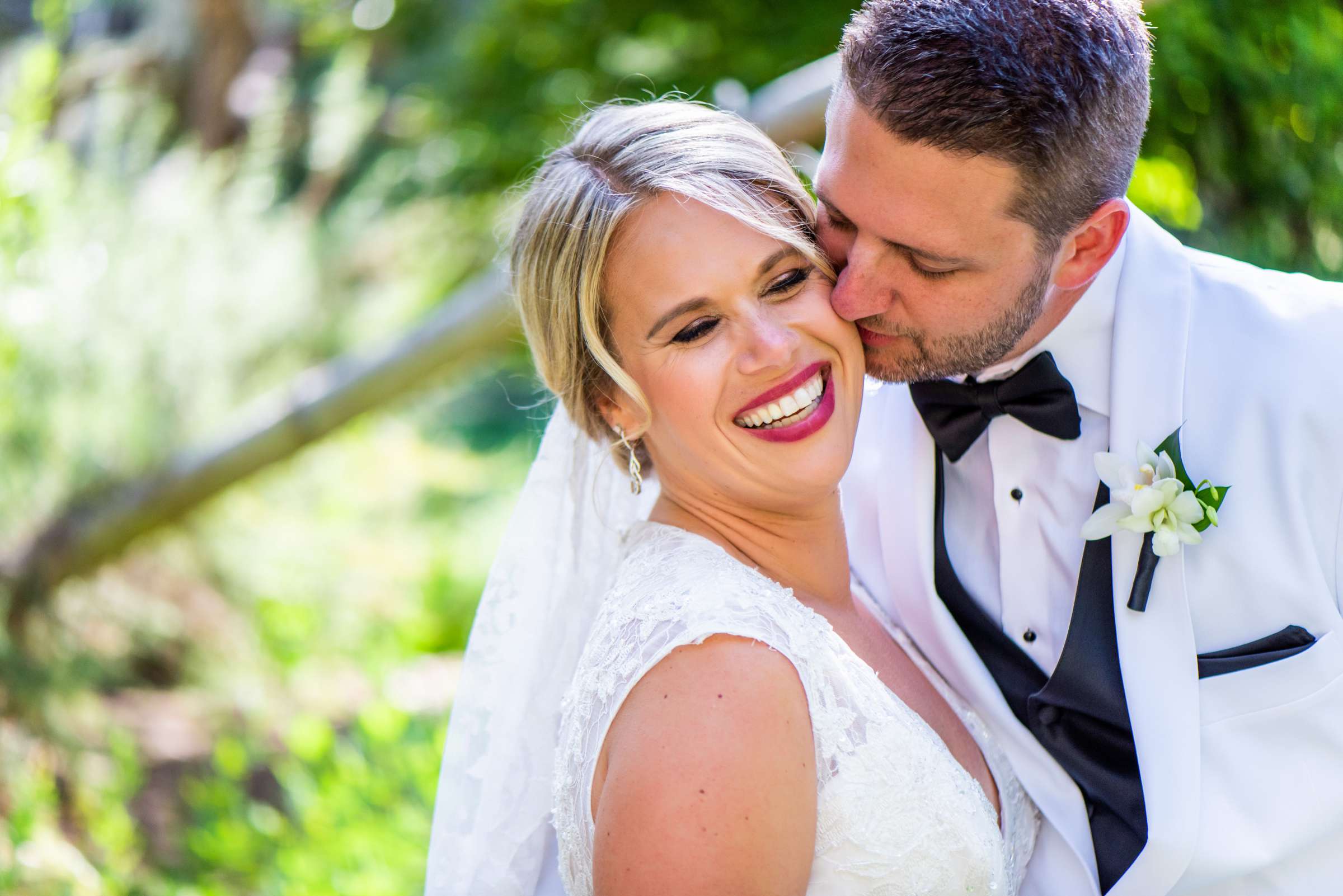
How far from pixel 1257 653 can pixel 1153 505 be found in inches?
12.2

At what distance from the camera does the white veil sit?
2.26 metres

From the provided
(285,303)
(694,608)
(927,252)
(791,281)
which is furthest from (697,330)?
(285,303)

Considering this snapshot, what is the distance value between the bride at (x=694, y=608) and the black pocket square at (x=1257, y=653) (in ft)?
1.41

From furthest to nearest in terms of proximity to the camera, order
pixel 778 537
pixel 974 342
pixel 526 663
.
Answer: pixel 526 663, pixel 778 537, pixel 974 342

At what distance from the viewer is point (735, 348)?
79.2 inches

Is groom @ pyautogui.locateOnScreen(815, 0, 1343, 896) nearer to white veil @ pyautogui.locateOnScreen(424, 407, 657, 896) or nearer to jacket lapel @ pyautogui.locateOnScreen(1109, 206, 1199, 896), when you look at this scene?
jacket lapel @ pyautogui.locateOnScreen(1109, 206, 1199, 896)

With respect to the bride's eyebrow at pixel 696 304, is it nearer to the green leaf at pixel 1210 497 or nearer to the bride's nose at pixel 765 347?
the bride's nose at pixel 765 347

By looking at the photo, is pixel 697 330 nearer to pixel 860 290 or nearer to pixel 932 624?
pixel 860 290

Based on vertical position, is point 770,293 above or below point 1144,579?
above

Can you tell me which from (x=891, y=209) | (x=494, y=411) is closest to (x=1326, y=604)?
(x=891, y=209)

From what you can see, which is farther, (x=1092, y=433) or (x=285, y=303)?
(x=285, y=303)

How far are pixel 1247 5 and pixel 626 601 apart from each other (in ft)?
8.77

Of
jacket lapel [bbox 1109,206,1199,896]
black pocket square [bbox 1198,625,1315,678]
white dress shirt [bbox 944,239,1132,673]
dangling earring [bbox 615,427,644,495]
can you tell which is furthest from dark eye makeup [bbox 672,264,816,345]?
black pocket square [bbox 1198,625,1315,678]

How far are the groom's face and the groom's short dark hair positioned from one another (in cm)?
3
